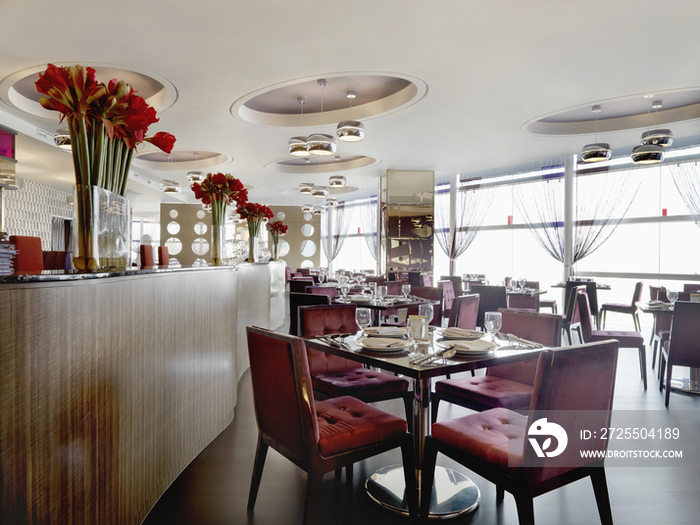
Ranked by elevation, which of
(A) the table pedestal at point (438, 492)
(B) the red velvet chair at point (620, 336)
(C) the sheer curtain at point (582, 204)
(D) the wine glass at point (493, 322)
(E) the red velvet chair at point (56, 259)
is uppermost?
(C) the sheer curtain at point (582, 204)

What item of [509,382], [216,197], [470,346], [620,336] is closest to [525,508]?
[470,346]

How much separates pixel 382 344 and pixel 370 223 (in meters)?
12.9

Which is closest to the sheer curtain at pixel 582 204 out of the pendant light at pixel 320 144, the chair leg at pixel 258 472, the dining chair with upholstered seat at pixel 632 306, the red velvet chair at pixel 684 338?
the dining chair with upholstered seat at pixel 632 306

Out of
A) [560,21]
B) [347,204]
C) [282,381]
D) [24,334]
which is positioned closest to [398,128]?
[560,21]

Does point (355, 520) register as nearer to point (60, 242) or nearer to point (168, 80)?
point (168, 80)

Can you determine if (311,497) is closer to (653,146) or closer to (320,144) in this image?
(320,144)

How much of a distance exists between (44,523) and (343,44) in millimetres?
4382

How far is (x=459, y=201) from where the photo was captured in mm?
11875

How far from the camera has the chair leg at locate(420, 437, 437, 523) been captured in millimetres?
2070

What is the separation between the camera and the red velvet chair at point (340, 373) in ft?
9.02

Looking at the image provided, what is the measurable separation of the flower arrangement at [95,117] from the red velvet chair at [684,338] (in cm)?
426

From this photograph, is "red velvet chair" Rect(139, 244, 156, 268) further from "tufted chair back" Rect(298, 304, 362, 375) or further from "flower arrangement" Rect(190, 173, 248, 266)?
"tufted chair back" Rect(298, 304, 362, 375)

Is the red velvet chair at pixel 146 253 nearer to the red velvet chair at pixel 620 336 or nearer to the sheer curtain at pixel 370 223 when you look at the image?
the red velvet chair at pixel 620 336

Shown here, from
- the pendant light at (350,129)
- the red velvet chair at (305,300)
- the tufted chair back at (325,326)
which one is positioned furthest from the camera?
the pendant light at (350,129)
